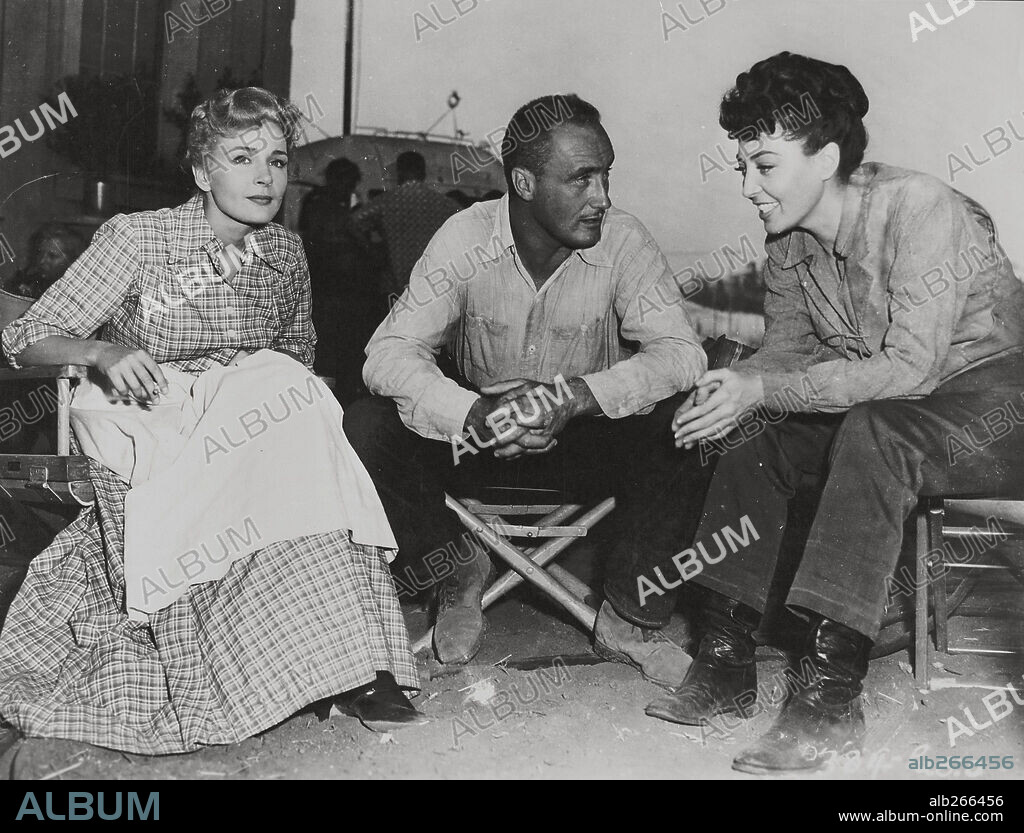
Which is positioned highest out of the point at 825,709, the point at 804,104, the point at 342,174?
the point at 342,174

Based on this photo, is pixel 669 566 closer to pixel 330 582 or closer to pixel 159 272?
pixel 330 582

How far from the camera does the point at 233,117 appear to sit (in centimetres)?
294

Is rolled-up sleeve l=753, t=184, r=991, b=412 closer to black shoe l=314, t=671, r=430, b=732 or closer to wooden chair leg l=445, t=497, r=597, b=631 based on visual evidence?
wooden chair leg l=445, t=497, r=597, b=631

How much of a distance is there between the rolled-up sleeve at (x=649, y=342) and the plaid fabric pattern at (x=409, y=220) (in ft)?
5.55

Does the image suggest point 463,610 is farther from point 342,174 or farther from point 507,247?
point 342,174

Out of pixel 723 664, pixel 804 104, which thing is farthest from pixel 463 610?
pixel 804 104

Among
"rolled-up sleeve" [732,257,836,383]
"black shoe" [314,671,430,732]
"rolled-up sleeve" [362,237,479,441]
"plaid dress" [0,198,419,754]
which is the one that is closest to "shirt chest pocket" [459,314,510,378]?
"rolled-up sleeve" [362,237,479,441]

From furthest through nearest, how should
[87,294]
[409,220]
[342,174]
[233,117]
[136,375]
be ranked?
[342,174] < [409,220] < [233,117] < [87,294] < [136,375]

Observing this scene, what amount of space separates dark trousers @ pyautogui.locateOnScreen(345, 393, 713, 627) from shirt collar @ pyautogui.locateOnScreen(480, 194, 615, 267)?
1.82 ft

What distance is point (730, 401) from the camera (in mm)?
2584

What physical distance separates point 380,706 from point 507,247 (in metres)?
1.57

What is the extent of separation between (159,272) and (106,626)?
3.51ft

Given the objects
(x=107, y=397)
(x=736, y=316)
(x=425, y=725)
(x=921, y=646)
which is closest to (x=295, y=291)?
(x=107, y=397)

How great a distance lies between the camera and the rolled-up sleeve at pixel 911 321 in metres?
2.55
